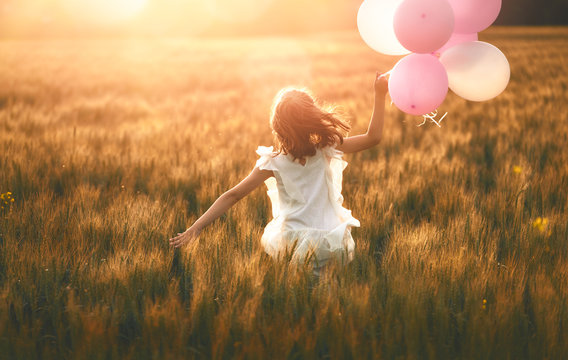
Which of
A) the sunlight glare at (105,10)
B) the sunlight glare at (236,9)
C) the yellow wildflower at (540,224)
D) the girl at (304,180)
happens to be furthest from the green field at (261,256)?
the sunlight glare at (236,9)

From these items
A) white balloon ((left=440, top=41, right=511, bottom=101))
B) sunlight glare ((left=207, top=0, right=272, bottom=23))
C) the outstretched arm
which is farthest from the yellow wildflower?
sunlight glare ((left=207, top=0, right=272, bottom=23))

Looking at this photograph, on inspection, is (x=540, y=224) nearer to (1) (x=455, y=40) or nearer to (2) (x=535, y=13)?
(1) (x=455, y=40)

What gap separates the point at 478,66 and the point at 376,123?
493mm

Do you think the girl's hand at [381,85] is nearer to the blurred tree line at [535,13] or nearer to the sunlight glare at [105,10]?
the blurred tree line at [535,13]

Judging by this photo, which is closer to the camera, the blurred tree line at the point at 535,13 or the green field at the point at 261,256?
the green field at the point at 261,256

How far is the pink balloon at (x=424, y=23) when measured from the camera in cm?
187

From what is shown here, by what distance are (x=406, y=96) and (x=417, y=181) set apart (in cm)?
116

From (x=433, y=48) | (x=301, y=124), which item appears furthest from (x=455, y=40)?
(x=301, y=124)

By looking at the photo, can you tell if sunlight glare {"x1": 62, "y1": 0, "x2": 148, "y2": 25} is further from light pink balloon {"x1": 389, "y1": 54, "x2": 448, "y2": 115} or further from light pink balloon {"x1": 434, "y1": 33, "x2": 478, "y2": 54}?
light pink balloon {"x1": 389, "y1": 54, "x2": 448, "y2": 115}

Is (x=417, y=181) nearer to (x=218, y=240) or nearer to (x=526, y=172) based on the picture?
(x=526, y=172)

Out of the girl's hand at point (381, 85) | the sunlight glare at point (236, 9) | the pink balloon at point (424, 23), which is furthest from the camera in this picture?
the sunlight glare at point (236, 9)

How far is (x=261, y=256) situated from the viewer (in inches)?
75.3

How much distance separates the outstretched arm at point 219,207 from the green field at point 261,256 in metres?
0.07

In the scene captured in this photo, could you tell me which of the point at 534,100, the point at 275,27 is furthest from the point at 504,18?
the point at 534,100
